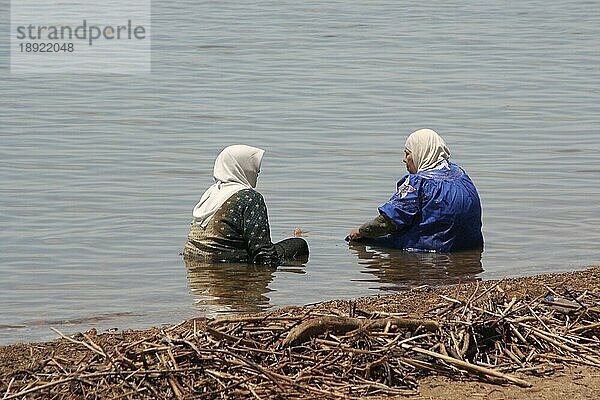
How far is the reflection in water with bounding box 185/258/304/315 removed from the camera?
310 inches

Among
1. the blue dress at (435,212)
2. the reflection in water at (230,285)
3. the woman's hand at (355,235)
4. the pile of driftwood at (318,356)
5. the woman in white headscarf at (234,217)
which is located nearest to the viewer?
the pile of driftwood at (318,356)

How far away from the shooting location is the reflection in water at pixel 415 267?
28.3 feet

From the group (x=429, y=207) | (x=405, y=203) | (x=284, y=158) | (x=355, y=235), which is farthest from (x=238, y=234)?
(x=284, y=158)

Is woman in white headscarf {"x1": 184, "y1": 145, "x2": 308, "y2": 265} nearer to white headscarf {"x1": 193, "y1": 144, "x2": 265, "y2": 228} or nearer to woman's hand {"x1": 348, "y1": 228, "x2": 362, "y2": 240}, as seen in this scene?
white headscarf {"x1": 193, "y1": 144, "x2": 265, "y2": 228}

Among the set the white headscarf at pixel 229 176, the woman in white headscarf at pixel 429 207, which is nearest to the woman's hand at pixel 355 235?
the woman in white headscarf at pixel 429 207

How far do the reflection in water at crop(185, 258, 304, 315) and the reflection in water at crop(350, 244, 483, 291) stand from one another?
578 millimetres

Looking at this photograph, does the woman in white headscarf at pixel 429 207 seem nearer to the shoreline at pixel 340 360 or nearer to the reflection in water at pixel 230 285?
the reflection in water at pixel 230 285

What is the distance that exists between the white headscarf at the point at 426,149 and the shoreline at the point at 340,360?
366 centimetres

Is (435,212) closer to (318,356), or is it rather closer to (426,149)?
(426,149)

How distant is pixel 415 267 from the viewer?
8.98m

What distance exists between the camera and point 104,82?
20.4m

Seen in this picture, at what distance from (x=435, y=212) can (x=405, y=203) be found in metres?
0.22

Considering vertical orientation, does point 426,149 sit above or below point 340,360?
above

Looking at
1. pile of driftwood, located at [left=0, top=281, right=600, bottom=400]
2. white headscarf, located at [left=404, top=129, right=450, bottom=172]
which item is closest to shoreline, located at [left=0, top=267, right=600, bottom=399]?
pile of driftwood, located at [left=0, top=281, right=600, bottom=400]
